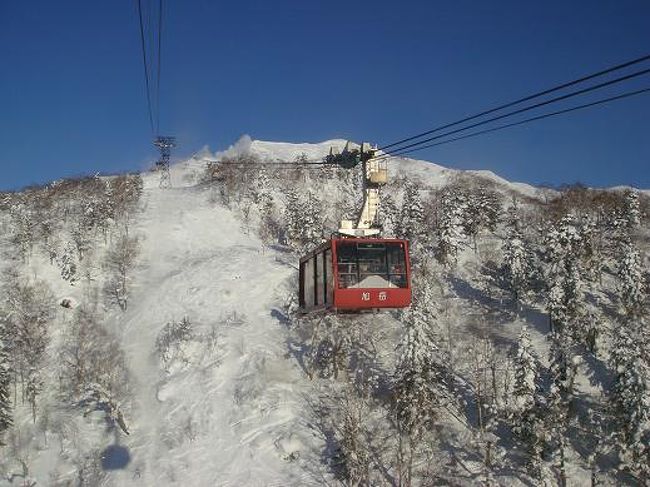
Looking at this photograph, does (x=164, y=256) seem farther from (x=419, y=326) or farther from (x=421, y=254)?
(x=419, y=326)

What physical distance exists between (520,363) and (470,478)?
8.42 metres

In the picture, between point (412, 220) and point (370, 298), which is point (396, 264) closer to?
point (370, 298)

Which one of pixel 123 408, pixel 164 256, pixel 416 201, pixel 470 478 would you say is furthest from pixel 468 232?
pixel 123 408

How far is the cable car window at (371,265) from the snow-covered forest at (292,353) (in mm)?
4813

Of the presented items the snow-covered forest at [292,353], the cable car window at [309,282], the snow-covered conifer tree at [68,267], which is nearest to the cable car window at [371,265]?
the cable car window at [309,282]

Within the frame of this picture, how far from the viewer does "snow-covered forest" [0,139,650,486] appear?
126 feet

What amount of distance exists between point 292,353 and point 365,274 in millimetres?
32272

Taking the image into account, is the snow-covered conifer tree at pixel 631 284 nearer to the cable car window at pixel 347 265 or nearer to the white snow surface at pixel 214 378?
the white snow surface at pixel 214 378

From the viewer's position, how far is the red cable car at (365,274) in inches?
749

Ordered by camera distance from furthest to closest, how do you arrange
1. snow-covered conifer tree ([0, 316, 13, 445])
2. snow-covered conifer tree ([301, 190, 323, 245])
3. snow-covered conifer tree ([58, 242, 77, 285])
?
snow-covered conifer tree ([301, 190, 323, 245]) < snow-covered conifer tree ([58, 242, 77, 285]) < snow-covered conifer tree ([0, 316, 13, 445])

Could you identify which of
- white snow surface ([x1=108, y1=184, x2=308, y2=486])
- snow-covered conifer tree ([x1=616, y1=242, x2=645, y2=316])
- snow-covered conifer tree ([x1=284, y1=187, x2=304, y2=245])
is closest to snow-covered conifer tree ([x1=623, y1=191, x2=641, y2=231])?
snow-covered conifer tree ([x1=616, y1=242, x2=645, y2=316])

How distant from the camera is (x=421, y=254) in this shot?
2822 inches

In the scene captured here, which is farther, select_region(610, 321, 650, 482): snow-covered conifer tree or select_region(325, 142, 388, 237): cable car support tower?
select_region(610, 321, 650, 482): snow-covered conifer tree

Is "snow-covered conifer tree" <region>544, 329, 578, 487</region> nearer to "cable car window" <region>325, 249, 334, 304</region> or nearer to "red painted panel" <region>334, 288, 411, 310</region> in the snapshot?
"red painted panel" <region>334, 288, 411, 310</region>
